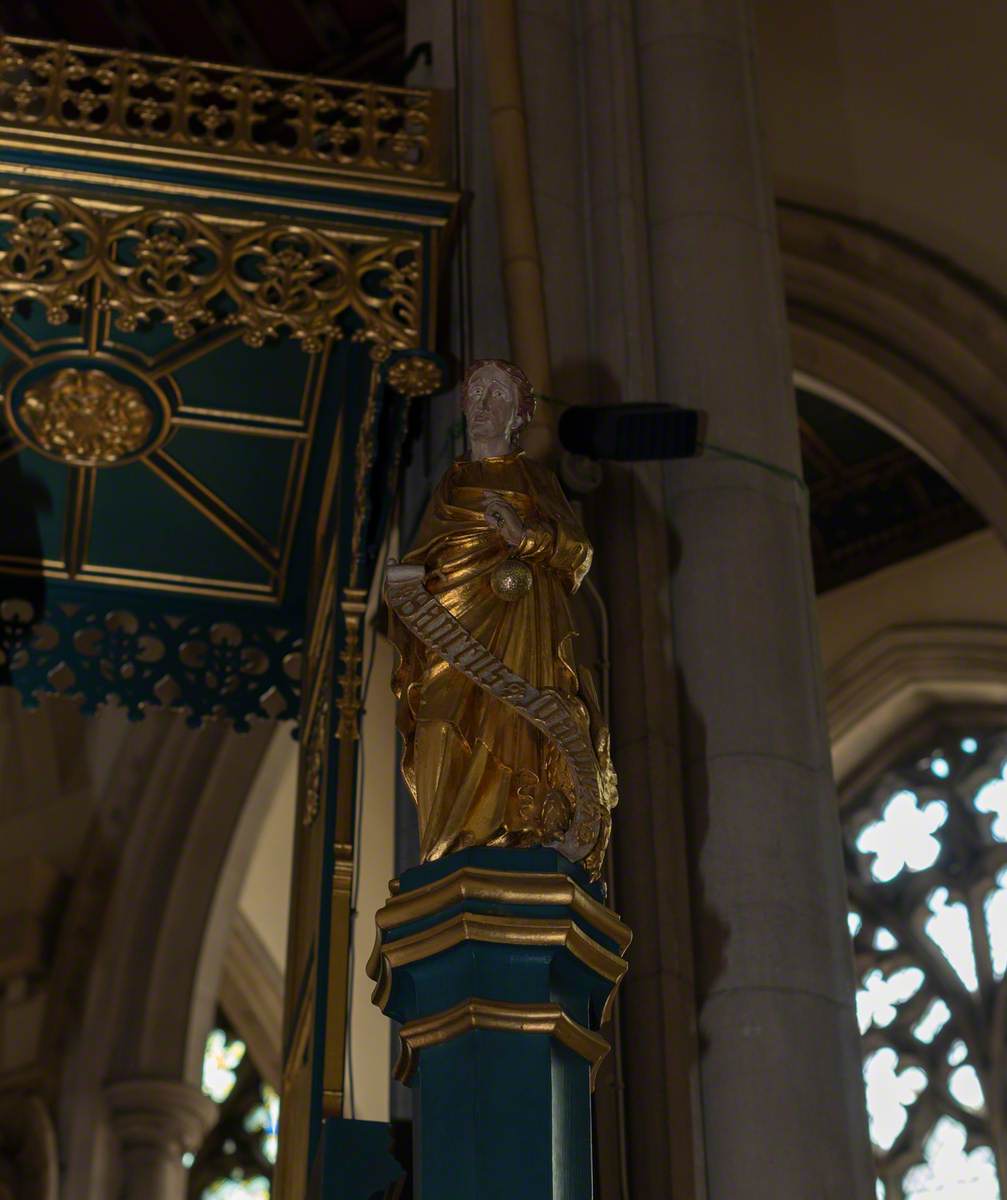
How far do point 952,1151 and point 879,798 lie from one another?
2.00 meters

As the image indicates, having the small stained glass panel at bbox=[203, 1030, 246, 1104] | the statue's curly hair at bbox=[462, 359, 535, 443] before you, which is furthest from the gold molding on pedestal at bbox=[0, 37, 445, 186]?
the small stained glass panel at bbox=[203, 1030, 246, 1104]

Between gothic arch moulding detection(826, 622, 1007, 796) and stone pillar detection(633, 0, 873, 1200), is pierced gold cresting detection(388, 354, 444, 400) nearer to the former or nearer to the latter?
stone pillar detection(633, 0, 873, 1200)

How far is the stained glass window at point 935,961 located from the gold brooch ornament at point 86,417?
6.87 metres

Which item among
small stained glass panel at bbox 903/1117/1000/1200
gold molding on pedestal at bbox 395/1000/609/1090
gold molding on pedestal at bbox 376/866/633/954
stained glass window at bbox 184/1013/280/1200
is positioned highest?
stained glass window at bbox 184/1013/280/1200

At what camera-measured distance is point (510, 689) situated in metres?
3.53

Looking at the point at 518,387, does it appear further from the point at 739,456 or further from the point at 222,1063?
the point at 222,1063

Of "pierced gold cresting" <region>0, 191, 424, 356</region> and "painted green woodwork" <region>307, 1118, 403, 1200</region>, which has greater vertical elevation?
"pierced gold cresting" <region>0, 191, 424, 356</region>

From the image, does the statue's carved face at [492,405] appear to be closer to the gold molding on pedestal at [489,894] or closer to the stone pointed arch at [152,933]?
the gold molding on pedestal at [489,894]

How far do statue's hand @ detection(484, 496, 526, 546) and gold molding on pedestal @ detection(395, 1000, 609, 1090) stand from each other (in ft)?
2.90

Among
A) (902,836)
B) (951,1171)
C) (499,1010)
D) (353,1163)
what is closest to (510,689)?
(499,1010)

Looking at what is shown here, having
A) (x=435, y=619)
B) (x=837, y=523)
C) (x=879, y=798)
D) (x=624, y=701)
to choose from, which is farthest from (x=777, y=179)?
(x=435, y=619)

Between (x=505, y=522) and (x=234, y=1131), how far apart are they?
982 centimetres

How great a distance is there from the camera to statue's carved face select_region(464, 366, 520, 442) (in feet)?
12.9

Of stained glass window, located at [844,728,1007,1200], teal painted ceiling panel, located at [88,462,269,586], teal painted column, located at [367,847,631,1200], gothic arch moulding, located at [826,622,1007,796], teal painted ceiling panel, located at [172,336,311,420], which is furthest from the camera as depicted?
gothic arch moulding, located at [826,622,1007,796]
